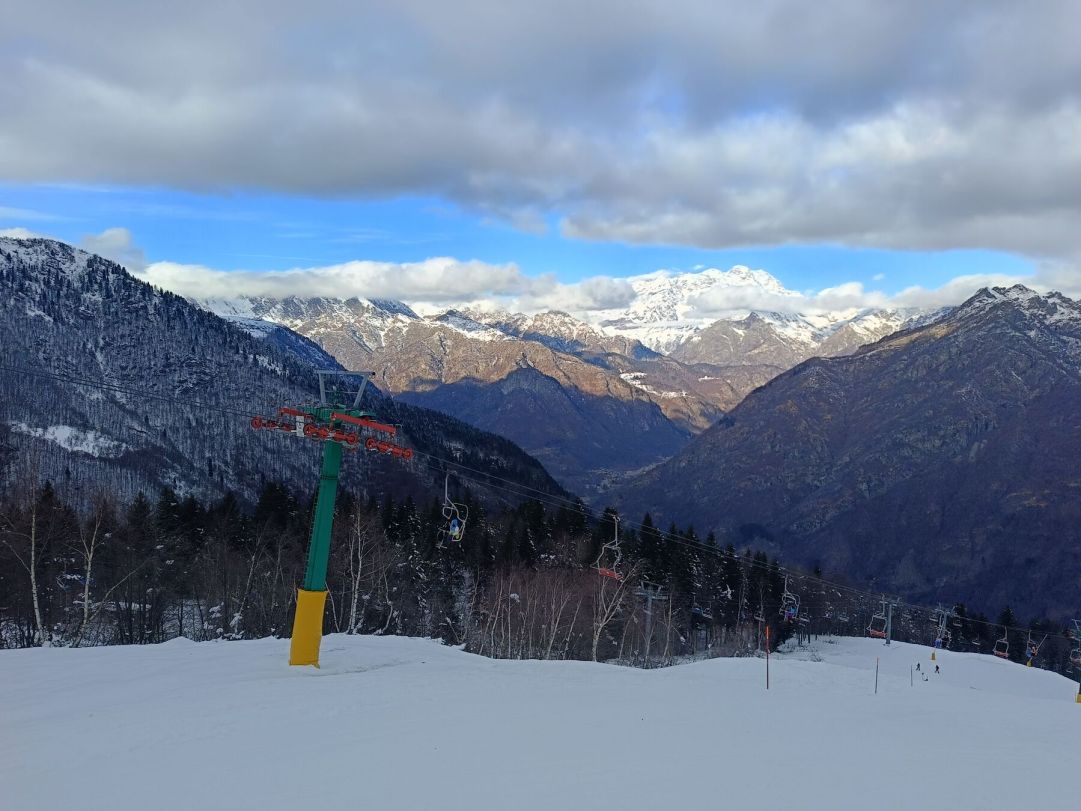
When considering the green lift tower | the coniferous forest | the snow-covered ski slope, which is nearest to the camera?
the snow-covered ski slope

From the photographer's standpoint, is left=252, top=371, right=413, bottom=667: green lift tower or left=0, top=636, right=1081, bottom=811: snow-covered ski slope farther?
left=252, top=371, right=413, bottom=667: green lift tower

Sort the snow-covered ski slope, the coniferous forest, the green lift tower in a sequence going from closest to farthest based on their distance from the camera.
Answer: the snow-covered ski slope → the green lift tower → the coniferous forest

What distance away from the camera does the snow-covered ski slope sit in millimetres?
14555

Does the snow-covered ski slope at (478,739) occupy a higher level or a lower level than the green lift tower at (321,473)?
lower

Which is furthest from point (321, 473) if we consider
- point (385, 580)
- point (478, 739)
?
point (385, 580)

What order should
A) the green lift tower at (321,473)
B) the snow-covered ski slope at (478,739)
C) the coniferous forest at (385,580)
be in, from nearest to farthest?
the snow-covered ski slope at (478,739)
the green lift tower at (321,473)
the coniferous forest at (385,580)

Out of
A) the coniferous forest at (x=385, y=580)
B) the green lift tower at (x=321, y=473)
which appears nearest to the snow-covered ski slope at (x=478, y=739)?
the green lift tower at (x=321, y=473)

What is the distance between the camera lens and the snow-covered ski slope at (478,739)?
47.8 feet

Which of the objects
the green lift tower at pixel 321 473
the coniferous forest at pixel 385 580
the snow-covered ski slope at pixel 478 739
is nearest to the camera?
the snow-covered ski slope at pixel 478 739

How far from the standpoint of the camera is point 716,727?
21438 millimetres

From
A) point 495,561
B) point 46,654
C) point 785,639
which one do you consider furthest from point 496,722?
point 785,639

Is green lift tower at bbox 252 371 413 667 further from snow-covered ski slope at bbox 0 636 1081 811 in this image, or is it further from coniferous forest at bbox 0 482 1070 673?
coniferous forest at bbox 0 482 1070 673

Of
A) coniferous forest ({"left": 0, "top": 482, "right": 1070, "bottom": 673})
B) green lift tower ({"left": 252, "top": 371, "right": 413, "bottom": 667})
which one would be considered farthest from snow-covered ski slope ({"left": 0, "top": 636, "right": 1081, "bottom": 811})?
coniferous forest ({"left": 0, "top": 482, "right": 1070, "bottom": 673})

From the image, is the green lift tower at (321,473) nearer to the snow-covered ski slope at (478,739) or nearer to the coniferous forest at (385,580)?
the snow-covered ski slope at (478,739)
